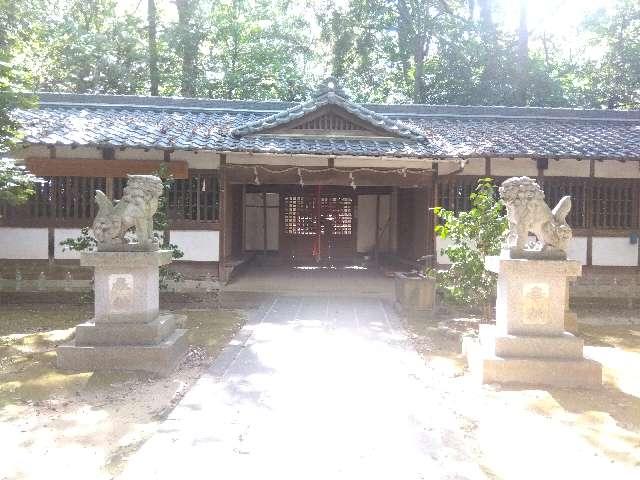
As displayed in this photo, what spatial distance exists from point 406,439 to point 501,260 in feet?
8.67

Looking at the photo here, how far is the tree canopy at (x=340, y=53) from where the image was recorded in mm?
20812

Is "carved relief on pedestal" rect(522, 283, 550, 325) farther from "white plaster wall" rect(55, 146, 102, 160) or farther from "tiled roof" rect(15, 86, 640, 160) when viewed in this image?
"white plaster wall" rect(55, 146, 102, 160)

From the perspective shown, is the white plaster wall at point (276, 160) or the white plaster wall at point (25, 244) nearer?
the white plaster wall at point (25, 244)

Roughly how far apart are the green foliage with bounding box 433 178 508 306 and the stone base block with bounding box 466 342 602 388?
207cm

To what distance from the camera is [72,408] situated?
16.0 ft

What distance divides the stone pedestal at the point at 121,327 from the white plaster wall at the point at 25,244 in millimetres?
5863

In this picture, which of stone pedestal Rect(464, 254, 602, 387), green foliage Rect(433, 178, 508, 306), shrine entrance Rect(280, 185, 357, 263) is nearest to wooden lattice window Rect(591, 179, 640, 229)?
green foliage Rect(433, 178, 508, 306)

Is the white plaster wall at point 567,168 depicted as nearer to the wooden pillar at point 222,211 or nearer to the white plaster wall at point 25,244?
the wooden pillar at point 222,211

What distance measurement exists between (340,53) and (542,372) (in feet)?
69.3

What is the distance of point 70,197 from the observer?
11211 millimetres

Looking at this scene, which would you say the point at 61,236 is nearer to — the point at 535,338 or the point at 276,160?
the point at 276,160

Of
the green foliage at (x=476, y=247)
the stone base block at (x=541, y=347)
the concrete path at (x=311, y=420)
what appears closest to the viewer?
the concrete path at (x=311, y=420)

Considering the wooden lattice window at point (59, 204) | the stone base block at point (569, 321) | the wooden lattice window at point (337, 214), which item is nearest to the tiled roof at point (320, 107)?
the wooden lattice window at point (59, 204)

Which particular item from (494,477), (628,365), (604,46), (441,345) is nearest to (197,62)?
(604,46)
